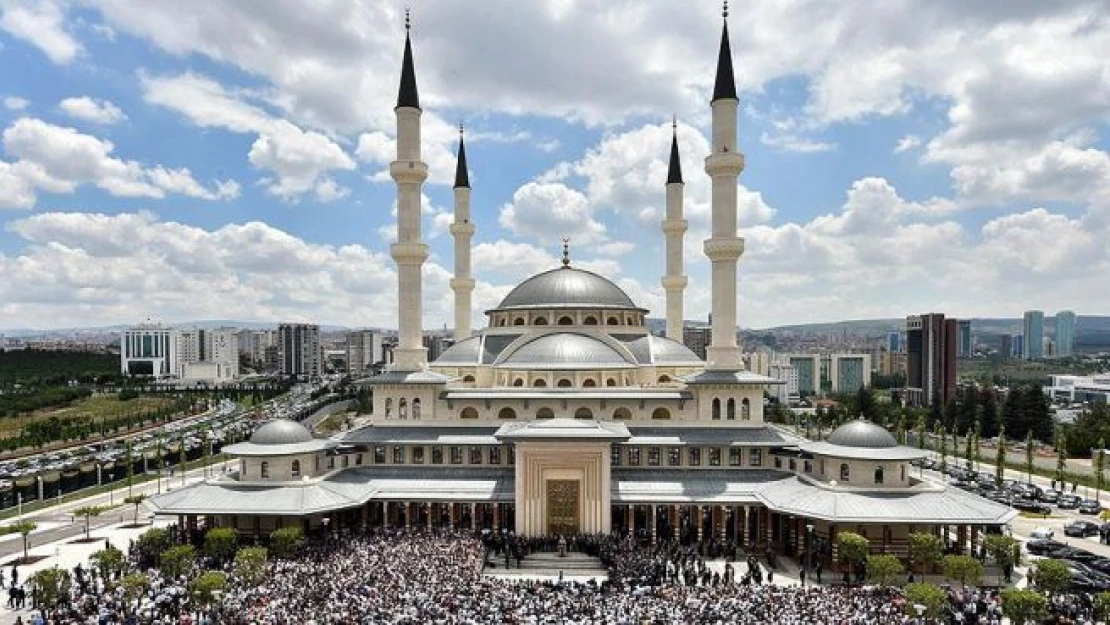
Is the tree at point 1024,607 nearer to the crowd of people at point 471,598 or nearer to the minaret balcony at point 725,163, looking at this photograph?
the crowd of people at point 471,598

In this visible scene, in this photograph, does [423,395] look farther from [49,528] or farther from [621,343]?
[49,528]

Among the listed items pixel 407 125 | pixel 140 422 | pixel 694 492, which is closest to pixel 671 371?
pixel 694 492

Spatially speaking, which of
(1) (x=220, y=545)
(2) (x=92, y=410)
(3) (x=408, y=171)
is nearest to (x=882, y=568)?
(1) (x=220, y=545)

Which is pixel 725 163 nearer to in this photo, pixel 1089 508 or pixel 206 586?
pixel 1089 508

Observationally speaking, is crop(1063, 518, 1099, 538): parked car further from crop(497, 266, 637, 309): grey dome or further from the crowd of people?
crop(497, 266, 637, 309): grey dome

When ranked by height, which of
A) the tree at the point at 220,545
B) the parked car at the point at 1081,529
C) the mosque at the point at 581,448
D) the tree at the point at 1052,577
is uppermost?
the mosque at the point at 581,448

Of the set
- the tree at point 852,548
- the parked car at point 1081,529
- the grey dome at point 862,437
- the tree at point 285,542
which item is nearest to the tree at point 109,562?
the tree at point 285,542

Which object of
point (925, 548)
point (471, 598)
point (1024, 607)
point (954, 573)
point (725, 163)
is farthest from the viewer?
point (725, 163)
